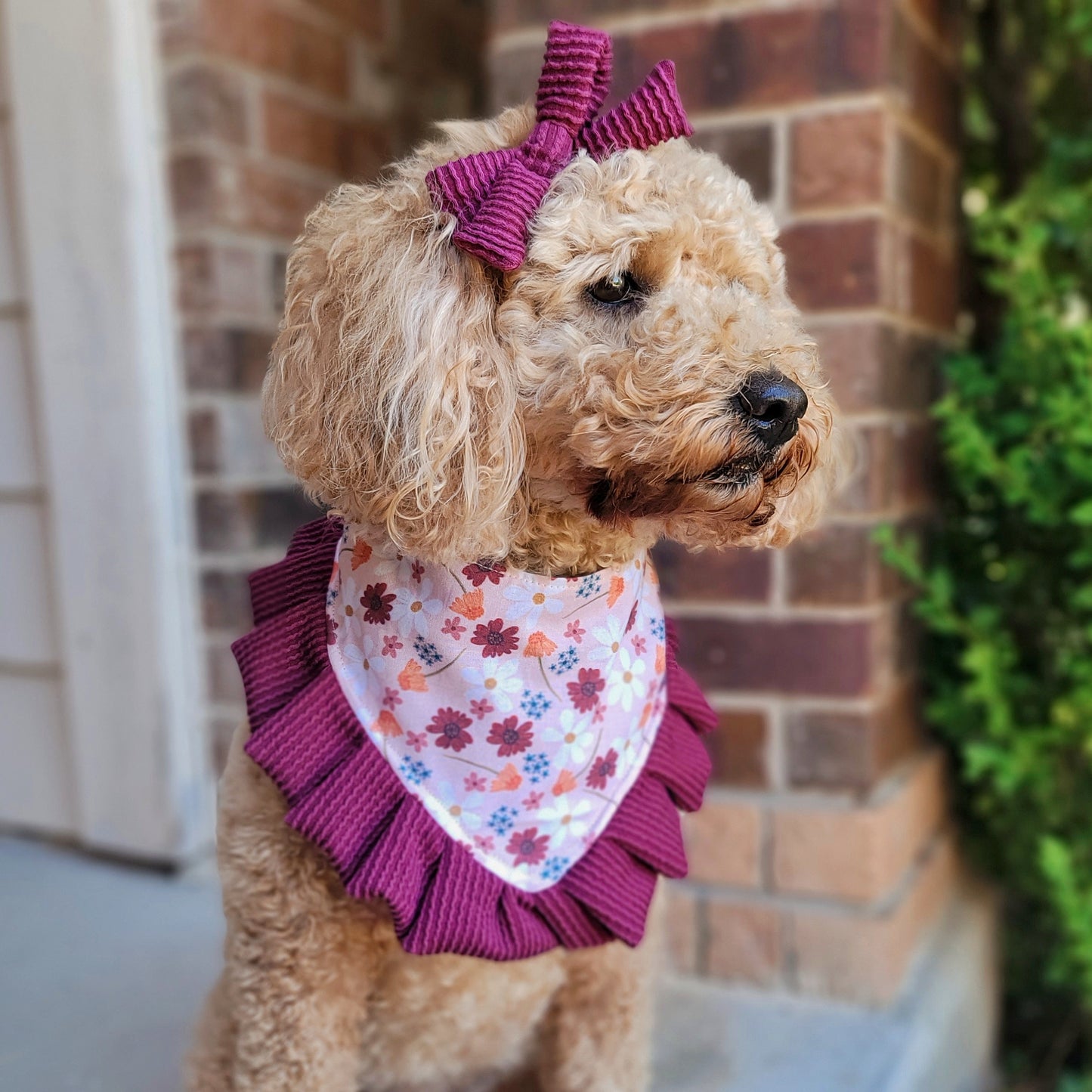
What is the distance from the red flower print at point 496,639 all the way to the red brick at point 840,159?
77 cm

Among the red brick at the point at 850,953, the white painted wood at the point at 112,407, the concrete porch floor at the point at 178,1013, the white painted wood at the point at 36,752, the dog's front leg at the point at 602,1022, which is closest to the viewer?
the dog's front leg at the point at 602,1022

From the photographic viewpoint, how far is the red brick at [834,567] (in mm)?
1308

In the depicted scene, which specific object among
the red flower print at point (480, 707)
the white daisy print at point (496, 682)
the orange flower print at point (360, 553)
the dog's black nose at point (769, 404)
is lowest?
the red flower print at point (480, 707)

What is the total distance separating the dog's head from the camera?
0.73m

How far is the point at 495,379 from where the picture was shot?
0.77 meters

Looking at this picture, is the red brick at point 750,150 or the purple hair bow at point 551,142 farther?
the red brick at point 750,150

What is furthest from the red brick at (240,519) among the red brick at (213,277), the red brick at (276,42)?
the red brick at (276,42)

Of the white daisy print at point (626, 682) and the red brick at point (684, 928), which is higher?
the white daisy print at point (626, 682)

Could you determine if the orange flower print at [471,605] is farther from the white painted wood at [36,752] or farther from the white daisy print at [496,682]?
the white painted wood at [36,752]

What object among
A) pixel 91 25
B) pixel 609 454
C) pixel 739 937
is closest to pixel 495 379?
pixel 609 454

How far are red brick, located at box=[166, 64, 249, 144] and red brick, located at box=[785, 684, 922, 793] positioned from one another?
3.87ft

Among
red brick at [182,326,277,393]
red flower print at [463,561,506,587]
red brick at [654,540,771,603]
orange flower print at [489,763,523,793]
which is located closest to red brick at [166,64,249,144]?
red brick at [182,326,277,393]

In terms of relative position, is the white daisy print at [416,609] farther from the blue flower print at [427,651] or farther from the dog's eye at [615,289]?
the dog's eye at [615,289]

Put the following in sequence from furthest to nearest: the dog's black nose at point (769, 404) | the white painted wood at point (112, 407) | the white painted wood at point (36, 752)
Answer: the white painted wood at point (36, 752), the white painted wood at point (112, 407), the dog's black nose at point (769, 404)
